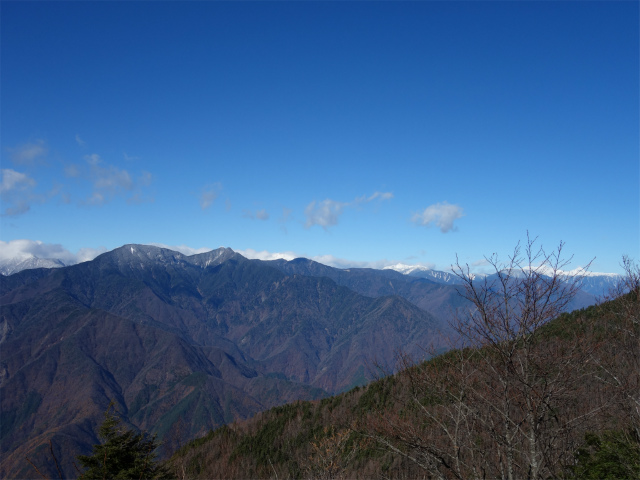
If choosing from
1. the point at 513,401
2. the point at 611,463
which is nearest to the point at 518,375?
the point at 513,401

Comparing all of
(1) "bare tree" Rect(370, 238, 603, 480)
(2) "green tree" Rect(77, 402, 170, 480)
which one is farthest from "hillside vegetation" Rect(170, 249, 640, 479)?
(2) "green tree" Rect(77, 402, 170, 480)

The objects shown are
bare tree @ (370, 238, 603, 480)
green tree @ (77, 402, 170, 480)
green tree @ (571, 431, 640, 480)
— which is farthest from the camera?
green tree @ (77, 402, 170, 480)

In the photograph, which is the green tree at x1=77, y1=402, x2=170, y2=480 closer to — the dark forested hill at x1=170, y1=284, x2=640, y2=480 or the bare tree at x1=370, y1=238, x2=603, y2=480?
the dark forested hill at x1=170, y1=284, x2=640, y2=480

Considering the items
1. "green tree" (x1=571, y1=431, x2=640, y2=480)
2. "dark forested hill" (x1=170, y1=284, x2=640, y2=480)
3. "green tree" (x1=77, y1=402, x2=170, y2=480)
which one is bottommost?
"green tree" (x1=77, y1=402, x2=170, y2=480)

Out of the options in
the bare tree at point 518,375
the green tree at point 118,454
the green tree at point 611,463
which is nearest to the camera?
the bare tree at point 518,375

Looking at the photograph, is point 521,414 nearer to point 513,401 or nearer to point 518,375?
point 513,401

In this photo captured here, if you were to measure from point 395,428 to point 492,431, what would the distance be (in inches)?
98.9

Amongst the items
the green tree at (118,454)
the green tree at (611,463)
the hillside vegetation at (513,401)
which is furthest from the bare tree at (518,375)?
the green tree at (118,454)

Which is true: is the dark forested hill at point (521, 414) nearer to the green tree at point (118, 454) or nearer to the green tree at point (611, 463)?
the green tree at point (611, 463)

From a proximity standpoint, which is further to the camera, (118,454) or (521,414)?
(118,454)

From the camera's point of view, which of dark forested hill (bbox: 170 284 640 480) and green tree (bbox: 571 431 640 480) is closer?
dark forested hill (bbox: 170 284 640 480)

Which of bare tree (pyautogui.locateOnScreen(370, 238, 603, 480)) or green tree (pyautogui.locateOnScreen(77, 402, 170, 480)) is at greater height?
bare tree (pyautogui.locateOnScreen(370, 238, 603, 480))

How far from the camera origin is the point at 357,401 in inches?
3012

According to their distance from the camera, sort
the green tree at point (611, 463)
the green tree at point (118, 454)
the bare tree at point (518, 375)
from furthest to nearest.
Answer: the green tree at point (118, 454) < the green tree at point (611, 463) < the bare tree at point (518, 375)
